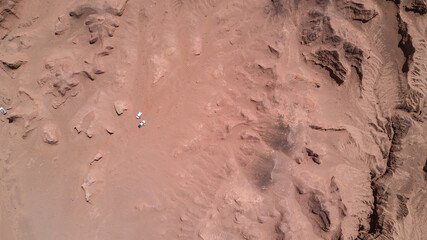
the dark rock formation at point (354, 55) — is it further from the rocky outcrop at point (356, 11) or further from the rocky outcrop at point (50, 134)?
the rocky outcrop at point (50, 134)

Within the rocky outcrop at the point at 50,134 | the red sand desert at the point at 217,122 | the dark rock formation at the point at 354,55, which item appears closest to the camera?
the red sand desert at the point at 217,122

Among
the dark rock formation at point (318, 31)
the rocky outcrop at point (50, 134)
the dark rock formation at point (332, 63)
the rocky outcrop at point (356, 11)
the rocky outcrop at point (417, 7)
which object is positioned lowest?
the rocky outcrop at point (50, 134)

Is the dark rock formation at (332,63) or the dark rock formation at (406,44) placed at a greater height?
the dark rock formation at (406,44)

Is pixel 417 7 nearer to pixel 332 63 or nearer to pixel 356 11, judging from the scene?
pixel 356 11

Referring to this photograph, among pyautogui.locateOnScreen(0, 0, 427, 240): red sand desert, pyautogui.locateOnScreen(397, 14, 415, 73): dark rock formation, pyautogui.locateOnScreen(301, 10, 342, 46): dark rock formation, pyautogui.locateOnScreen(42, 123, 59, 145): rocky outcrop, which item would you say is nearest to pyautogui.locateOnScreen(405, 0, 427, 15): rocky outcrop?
pyautogui.locateOnScreen(0, 0, 427, 240): red sand desert

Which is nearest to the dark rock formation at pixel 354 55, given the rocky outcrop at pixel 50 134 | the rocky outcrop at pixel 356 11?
the rocky outcrop at pixel 356 11

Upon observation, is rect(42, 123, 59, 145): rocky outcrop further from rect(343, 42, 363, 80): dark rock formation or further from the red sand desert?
rect(343, 42, 363, 80): dark rock formation

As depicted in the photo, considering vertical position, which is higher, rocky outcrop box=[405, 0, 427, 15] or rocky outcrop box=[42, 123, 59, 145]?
rocky outcrop box=[405, 0, 427, 15]

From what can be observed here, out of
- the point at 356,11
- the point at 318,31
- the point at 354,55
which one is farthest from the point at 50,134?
the point at 356,11

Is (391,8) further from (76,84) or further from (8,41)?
(8,41)
